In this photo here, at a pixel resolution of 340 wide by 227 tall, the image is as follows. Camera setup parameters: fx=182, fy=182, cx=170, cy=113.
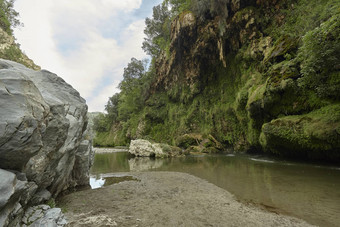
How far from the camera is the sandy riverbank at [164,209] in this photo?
15.6 ft

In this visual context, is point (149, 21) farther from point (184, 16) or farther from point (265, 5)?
point (265, 5)

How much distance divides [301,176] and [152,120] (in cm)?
3165

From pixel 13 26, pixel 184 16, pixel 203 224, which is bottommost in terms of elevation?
pixel 203 224

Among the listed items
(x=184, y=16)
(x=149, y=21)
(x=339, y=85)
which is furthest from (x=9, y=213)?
(x=149, y=21)

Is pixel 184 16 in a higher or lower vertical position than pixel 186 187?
higher

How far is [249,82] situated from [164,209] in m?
19.1

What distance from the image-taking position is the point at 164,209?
5707 mm

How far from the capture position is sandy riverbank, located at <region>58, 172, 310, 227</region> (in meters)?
4.75

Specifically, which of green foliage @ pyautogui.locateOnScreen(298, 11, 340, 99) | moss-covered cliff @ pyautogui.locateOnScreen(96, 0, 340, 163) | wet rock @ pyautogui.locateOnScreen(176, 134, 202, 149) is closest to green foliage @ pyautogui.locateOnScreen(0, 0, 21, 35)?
moss-covered cliff @ pyautogui.locateOnScreen(96, 0, 340, 163)

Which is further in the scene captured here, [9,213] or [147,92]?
[147,92]

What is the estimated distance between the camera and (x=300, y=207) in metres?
5.56

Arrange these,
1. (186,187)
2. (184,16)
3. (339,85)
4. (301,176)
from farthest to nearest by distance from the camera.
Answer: (184,16)
(339,85)
(301,176)
(186,187)

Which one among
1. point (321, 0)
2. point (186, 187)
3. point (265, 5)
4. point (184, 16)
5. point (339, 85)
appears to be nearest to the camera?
point (186, 187)

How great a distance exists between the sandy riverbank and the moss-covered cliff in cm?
784
